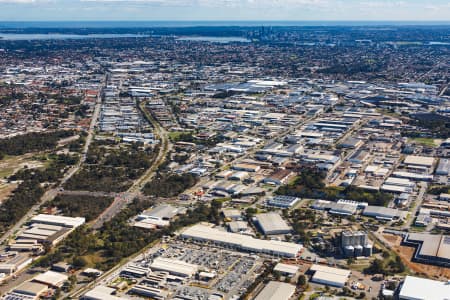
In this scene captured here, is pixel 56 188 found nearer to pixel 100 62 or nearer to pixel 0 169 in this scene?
pixel 0 169

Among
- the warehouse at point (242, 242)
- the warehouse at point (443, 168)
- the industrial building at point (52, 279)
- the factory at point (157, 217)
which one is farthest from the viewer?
the warehouse at point (443, 168)

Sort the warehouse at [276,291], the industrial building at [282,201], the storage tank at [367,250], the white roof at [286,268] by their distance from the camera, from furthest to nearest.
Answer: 1. the industrial building at [282,201]
2. the storage tank at [367,250]
3. the white roof at [286,268]
4. the warehouse at [276,291]

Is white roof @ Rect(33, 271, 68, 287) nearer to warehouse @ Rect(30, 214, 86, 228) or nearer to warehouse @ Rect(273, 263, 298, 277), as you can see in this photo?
warehouse @ Rect(30, 214, 86, 228)

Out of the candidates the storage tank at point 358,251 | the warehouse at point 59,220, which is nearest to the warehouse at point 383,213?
the storage tank at point 358,251

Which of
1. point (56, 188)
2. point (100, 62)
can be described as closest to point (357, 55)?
point (100, 62)

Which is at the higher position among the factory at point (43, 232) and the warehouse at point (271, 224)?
the warehouse at point (271, 224)

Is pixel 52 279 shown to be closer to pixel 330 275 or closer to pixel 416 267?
pixel 330 275

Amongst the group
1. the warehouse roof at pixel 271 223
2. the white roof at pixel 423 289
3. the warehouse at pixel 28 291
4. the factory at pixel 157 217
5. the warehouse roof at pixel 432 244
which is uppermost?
the warehouse roof at pixel 432 244

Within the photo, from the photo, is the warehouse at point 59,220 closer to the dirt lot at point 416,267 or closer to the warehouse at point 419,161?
the dirt lot at point 416,267
